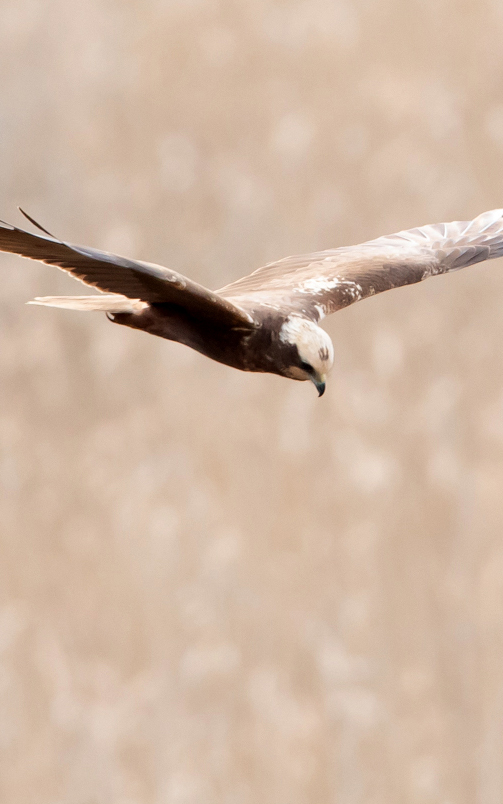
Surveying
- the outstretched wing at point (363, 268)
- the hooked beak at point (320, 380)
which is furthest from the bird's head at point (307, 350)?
the outstretched wing at point (363, 268)

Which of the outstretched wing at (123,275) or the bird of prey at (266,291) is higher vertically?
the bird of prey at (266,291)

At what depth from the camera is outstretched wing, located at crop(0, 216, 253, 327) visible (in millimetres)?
2410

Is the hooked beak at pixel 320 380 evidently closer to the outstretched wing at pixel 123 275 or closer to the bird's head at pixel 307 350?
the bird's head at pixel 307 350

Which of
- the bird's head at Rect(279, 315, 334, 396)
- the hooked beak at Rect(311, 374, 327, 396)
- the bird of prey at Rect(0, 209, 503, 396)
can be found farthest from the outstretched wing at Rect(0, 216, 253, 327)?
the hooked beak at Rect(311, 374, 327, 396)

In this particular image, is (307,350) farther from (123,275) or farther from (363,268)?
(363,268)

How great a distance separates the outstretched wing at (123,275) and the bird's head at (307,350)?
130mm

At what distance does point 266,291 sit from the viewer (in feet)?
11.4

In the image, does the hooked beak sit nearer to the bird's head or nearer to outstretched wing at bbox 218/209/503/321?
the bird's head

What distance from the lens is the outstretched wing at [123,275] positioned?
2.41 m

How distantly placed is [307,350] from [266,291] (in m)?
0.52

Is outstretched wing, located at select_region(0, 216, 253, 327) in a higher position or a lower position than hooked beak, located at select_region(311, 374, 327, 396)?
lower

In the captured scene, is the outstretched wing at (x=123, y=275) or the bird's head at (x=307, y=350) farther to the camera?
the bird's head at (x=307, y=350)

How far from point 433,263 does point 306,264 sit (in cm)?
42

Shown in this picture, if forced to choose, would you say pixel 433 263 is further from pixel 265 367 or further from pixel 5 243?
pixel 5 243
